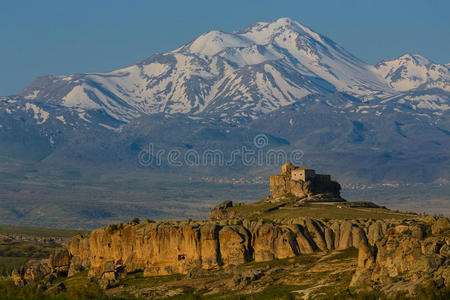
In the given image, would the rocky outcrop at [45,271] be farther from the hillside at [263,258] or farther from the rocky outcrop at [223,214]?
the rocky outcrop at [223,214]

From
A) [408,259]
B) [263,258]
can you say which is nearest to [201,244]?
[263,258]

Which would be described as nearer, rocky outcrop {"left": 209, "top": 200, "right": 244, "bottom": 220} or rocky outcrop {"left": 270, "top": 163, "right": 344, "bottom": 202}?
rocky outcrop {"left": 209, "top": 200, "right": 244, "bottom": 220}

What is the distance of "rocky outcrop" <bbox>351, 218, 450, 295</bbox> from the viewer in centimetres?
8031

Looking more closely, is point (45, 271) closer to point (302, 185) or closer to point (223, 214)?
point (223, 214)

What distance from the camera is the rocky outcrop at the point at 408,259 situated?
80.3m

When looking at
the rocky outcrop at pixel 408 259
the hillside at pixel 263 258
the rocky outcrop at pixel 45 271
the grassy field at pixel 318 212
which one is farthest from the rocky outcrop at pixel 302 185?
the rocky outcrop at pixel 408 259

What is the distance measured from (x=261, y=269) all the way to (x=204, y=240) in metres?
14.2

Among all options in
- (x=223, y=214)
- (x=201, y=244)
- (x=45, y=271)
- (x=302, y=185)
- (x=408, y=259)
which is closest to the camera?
(x=408, y=259)

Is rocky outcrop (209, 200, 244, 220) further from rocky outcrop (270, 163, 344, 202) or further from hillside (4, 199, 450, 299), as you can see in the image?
rocky outcrop (270, 163, 344, 202)

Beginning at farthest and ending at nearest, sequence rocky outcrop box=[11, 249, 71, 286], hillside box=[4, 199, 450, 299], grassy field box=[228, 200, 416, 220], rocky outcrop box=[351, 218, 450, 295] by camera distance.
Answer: grassy field box=[228, 200, 416, 220] < rocky outcrop box=[11, 249, 71, 286] < hillside box=[4, 199, 450, 299] < rocky outcrop box=[351, 218, 450, 295]

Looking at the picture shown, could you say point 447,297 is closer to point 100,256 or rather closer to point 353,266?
point 353,266

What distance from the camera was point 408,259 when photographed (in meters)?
85.9

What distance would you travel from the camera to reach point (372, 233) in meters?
113

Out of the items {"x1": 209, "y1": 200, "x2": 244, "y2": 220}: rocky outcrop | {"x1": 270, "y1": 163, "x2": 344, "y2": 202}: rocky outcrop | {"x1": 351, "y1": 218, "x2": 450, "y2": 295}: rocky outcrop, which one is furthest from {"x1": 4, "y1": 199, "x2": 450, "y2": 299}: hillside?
{"x1": 270, "y1": 163, "x2": 344, "y2": 202}: rocky outcrop
